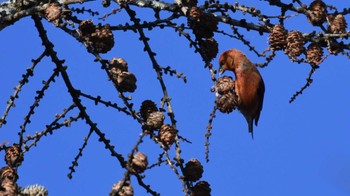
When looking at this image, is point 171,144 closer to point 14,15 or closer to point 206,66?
point 206,66

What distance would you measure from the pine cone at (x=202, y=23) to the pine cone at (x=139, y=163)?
85 cm

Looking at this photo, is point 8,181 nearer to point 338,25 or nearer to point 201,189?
point 201,189

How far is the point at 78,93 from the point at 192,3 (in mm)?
654

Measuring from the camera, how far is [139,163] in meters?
2.12

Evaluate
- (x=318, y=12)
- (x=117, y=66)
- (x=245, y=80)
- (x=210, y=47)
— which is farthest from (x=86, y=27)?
(x=245, y=80)

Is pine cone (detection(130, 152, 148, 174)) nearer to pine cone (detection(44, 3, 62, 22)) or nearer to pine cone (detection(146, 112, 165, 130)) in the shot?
pine cone (detection(146, 112, 165, 130))

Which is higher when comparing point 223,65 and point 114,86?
point 223,65

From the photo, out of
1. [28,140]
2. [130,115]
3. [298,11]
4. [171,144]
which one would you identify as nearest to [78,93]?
[28,140]

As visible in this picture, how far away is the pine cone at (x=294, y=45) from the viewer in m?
2.63

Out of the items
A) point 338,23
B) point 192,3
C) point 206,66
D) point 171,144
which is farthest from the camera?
point 192,3

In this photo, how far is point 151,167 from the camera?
2434 mm

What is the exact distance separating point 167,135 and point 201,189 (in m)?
0.24

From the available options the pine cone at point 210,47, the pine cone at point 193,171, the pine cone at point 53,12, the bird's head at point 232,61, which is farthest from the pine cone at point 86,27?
the bird's head at point 232,61

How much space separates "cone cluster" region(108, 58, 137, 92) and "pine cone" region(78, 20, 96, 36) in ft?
1.07
